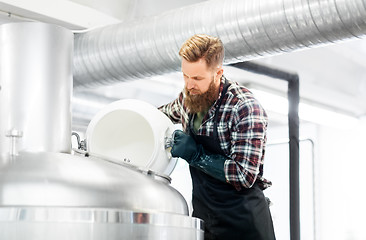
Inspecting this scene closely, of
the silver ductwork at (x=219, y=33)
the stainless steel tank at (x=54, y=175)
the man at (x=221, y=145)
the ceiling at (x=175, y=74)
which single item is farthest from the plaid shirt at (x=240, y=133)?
the ceiling at (x=175, y=74)

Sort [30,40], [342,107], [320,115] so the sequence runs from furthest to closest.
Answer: [320,115] → [342,107] → [30,40]

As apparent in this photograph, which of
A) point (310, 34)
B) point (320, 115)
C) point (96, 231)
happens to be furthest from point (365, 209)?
point (96, 231)

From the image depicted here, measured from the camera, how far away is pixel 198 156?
1.69 m

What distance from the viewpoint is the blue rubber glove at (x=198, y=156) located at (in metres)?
1.66

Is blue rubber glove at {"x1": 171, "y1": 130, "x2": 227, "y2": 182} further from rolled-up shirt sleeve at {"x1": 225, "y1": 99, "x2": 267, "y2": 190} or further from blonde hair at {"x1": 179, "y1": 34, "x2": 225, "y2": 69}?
blonde hair at {"x1": 179, "y1": 34, "x2": 225, "y2": 69}

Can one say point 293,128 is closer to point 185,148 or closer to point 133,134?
point 133,134

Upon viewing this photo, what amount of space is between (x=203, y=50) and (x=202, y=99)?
0.57ft

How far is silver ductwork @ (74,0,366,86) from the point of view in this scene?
1.82 metres

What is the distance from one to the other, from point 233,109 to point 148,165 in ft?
1.11

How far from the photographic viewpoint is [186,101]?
1.75 meters

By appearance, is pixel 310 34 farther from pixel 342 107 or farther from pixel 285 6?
pixel 342 107

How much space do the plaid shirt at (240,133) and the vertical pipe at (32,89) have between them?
1.64ft

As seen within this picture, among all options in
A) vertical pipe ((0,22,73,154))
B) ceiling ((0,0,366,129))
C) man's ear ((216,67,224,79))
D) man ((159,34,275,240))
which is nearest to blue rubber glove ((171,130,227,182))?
man ((159,34,275,240))

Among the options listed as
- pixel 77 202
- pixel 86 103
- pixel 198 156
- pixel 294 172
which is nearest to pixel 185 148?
pixel 198 156
